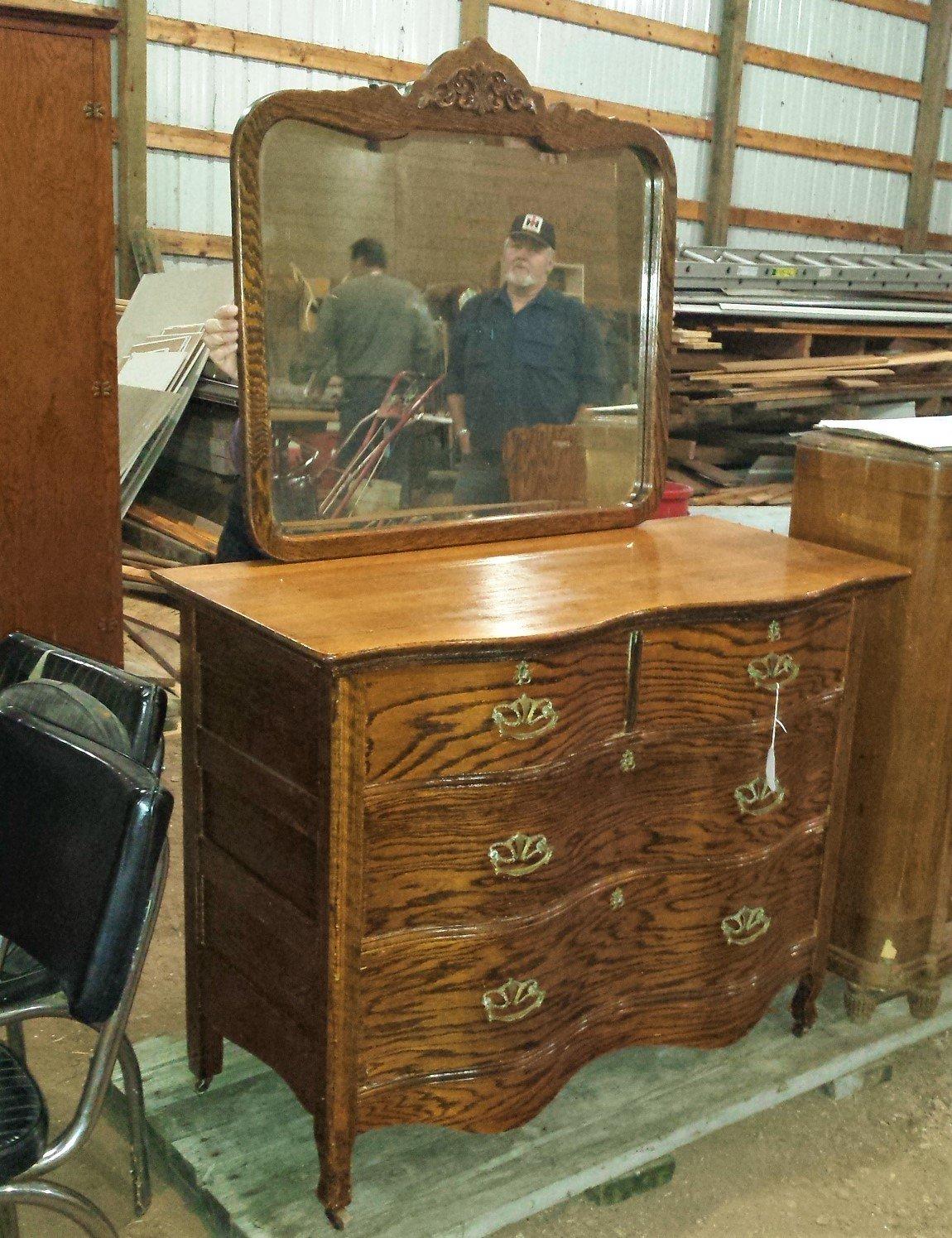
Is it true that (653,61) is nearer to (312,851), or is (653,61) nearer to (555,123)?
(555,123)

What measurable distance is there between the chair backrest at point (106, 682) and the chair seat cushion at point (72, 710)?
0.05m

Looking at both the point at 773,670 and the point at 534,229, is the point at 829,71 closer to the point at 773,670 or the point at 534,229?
the point at 534,229

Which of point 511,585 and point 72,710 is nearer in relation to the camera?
point 72,710

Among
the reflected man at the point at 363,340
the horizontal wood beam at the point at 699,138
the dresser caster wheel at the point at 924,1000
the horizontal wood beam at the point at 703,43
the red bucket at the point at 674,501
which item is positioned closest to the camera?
the reflected man at the point at 363,340

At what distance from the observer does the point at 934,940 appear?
2.80 meters

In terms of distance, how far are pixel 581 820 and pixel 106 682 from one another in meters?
0.80

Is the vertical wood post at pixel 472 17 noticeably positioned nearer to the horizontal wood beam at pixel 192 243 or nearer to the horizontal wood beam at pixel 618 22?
the horizontal wood beam at pixel 618 22

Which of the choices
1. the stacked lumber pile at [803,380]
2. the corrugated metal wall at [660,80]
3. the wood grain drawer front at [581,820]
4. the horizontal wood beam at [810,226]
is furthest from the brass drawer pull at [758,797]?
the horizontal wood beam at [810,226]

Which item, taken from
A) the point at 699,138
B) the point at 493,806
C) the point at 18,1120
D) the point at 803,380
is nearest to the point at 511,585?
the point at 493,806

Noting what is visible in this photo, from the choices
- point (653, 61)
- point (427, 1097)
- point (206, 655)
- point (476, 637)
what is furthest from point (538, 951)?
point (653, 61)

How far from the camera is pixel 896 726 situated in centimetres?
264

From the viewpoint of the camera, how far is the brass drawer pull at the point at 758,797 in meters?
2.38

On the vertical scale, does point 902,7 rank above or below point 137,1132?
above

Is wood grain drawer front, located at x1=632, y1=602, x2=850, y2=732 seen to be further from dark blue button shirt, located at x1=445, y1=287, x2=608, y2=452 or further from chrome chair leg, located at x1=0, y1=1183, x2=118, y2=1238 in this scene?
chrome chair leg, located at x1=0, y1=1183, x2=118, y2=1238
